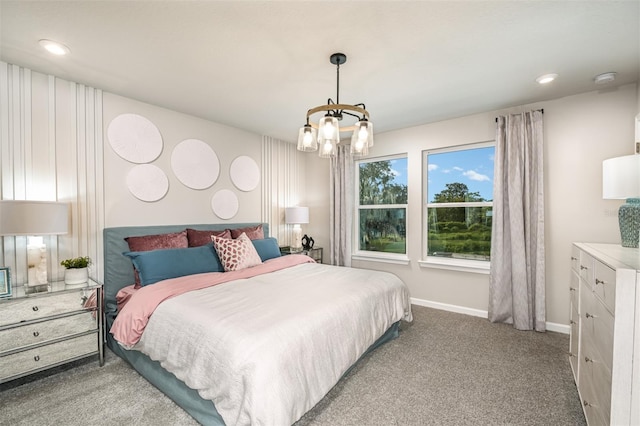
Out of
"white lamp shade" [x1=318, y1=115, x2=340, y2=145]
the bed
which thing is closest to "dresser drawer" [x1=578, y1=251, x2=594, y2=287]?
the bed

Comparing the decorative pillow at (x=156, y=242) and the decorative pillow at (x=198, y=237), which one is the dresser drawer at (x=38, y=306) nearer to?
the decorative pillow at (x=156, y=242)

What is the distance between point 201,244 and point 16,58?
6.98 feet

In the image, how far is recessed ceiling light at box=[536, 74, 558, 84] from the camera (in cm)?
248

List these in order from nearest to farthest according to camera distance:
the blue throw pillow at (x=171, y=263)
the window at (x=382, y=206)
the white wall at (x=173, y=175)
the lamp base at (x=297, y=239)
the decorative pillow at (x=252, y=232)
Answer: the blue throw pillow at (x=171, y=263), the white wall at (x=173, y=175), the decorative pillow at (x=252, y=232), the window at (x=382, y=206), the lamp base at (x=297, y=239)

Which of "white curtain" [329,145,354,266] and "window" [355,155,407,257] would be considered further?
"white curtain" [329,145,354,266]

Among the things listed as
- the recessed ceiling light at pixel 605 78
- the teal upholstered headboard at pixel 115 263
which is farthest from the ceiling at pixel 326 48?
the teal upholstered headboard at pixel 115 263

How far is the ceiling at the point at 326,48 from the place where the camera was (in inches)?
66.6

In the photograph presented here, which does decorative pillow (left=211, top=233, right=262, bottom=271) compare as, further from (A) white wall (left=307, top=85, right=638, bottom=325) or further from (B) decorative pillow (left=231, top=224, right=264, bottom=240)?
(A) white wall (left=307, top=85, right=638, bottom=325)

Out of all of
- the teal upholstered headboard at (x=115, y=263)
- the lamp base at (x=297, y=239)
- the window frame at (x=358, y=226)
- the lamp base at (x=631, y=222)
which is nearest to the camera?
the lamp base at (x=631, y=222)

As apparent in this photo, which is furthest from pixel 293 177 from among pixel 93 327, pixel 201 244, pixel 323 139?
pixel 93 327

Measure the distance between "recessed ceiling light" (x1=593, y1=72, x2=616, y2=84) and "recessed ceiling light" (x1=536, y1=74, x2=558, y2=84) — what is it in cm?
37

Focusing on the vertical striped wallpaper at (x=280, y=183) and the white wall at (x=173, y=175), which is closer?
the white wall at (x=173, y=175)

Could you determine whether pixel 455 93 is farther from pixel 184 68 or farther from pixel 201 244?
pixel 201 244

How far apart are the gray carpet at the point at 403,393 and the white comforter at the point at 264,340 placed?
26cm
